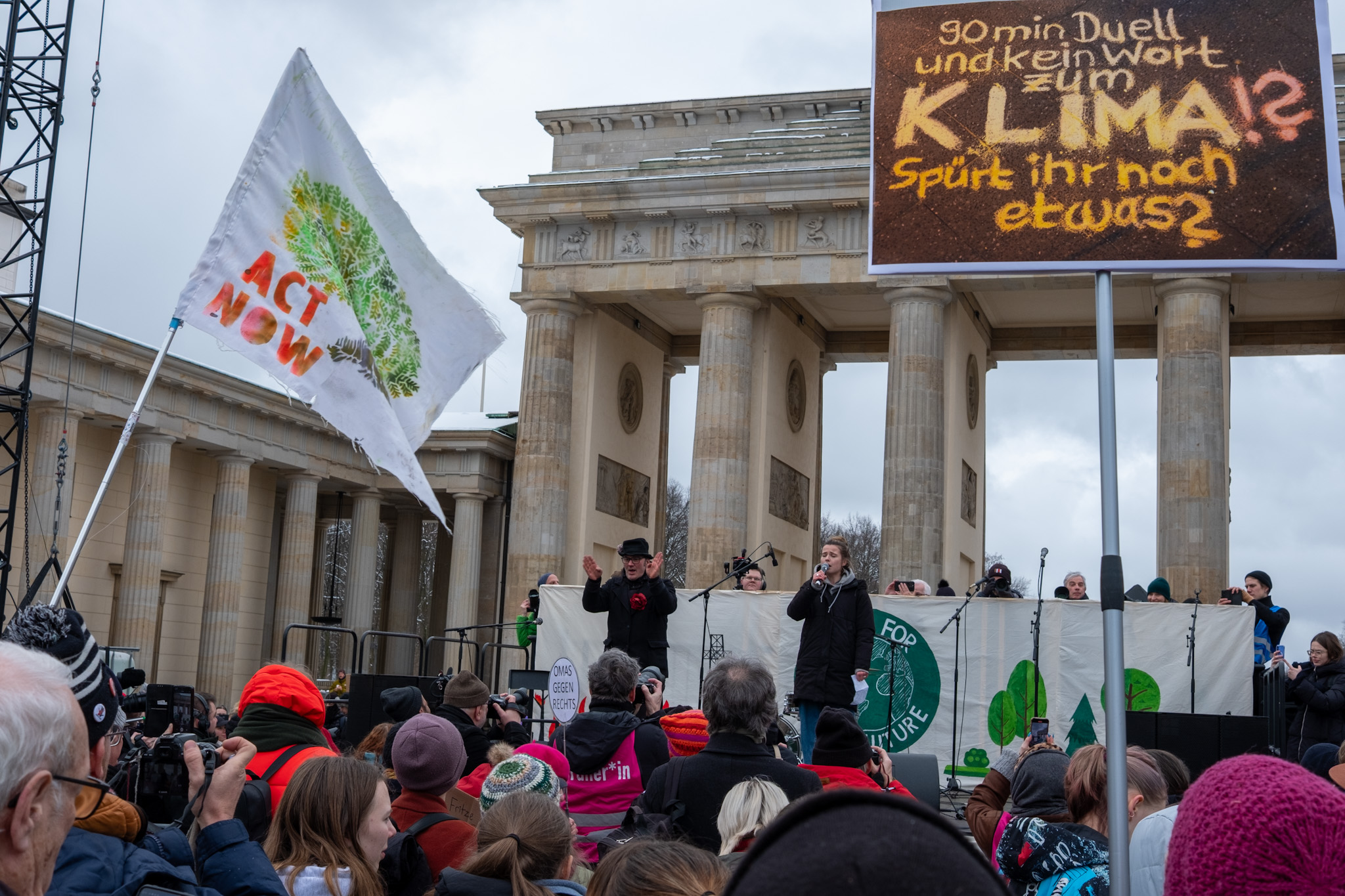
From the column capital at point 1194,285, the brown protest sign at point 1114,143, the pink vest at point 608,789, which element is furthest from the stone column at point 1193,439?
the brown protest sign at point 1114,143

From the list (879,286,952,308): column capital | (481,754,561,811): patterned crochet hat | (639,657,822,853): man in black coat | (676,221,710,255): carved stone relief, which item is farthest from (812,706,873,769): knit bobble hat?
(676,221,710,255): carved stone relief

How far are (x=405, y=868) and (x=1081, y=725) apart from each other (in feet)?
44.0

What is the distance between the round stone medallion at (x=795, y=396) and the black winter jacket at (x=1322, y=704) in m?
24.3

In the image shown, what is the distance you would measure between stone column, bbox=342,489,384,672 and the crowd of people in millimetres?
32896

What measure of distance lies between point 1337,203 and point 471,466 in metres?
35.4

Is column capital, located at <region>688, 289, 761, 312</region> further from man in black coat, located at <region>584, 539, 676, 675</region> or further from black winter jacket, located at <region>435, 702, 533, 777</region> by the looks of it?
black winter jacket, located at <region>435, 702, 533, 777</region>

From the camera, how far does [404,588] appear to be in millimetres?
42844

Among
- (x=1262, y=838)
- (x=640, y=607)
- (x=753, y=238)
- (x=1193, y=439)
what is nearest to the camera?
(x=1262, y=838)

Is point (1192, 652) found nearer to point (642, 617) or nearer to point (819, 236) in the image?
point (642, 617)

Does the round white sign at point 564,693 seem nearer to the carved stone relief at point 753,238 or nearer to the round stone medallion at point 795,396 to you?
the carved stone relief at point 753,238

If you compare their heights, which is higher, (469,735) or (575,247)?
(575,247)

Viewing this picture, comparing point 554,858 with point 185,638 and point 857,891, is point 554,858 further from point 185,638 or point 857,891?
point 185,638

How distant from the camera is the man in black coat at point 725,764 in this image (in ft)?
16.4

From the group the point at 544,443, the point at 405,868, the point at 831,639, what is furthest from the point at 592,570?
the point at 544,443
